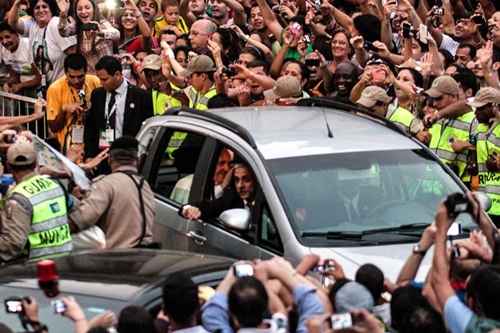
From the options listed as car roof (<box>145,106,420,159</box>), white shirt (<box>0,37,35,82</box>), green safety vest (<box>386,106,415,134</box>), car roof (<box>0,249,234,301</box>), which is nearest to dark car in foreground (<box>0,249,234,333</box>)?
car roof (<box>0,249,234,301</box>)

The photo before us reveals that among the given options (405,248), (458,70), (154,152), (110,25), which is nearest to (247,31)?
(110,25)

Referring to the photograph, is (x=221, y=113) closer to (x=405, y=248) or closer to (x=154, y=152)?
(x=154, y=152)

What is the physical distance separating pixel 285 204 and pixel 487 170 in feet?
8.17

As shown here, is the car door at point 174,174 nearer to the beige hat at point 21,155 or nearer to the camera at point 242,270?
the beige hat at point 21,155

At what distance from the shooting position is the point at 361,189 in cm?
1009

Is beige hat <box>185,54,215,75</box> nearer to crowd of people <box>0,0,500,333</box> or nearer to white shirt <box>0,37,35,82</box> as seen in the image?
crowd of people <box>0,0,500,333</box>

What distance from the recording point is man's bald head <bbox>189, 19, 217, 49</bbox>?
16.2m

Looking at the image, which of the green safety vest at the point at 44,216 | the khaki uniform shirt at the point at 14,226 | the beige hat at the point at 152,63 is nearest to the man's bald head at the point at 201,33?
the beige hat at the point at 152,63

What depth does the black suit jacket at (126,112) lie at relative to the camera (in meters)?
14.1

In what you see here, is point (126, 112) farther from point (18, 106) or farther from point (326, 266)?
point (326, 266)

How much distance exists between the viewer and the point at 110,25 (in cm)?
1698

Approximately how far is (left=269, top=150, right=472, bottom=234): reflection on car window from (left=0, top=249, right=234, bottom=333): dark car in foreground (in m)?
1.55

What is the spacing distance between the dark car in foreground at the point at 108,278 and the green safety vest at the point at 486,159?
150 inches

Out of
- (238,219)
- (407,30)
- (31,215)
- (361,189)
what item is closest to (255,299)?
(238,219)
